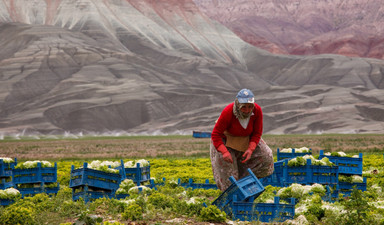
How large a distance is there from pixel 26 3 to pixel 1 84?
63087mm

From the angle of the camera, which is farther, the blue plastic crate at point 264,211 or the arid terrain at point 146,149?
the arid terrain at point 146,149

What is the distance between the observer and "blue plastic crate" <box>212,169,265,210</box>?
9.84 m

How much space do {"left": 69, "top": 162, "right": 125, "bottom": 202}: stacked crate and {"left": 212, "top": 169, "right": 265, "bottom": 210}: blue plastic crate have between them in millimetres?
4093

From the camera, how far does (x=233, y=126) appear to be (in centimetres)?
1053

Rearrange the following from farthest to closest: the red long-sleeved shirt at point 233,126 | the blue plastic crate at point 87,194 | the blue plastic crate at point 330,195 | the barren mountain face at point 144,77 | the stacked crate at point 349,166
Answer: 1. the barren mountain face at point 144,77
2. the stacked crate at point 349,166
3. the blue plastic crate at point 87,194
4. the blue plastic crate at point 330,195
5. the red long-sleeved shirt at point 233,126

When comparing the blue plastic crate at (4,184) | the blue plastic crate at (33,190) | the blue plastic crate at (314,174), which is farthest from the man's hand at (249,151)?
the blue plastic crate at (4,184)

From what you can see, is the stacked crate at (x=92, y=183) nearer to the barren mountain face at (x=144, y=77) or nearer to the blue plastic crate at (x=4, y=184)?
the blue plastic crate at (x=4, y=184)

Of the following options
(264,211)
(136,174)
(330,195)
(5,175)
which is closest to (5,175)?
(5,175)

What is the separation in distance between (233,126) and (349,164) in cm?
578

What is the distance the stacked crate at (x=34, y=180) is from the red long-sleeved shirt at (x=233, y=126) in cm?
689

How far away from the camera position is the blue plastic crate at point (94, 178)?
42.7 feet

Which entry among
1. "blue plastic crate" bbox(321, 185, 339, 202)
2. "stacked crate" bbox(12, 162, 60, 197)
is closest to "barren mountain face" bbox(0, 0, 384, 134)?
"stacked crate" bbox(12, 162, 60, 197)

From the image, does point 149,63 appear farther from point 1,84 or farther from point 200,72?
point 1,84

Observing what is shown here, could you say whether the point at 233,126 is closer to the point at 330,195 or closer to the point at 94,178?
the point at 330,195
